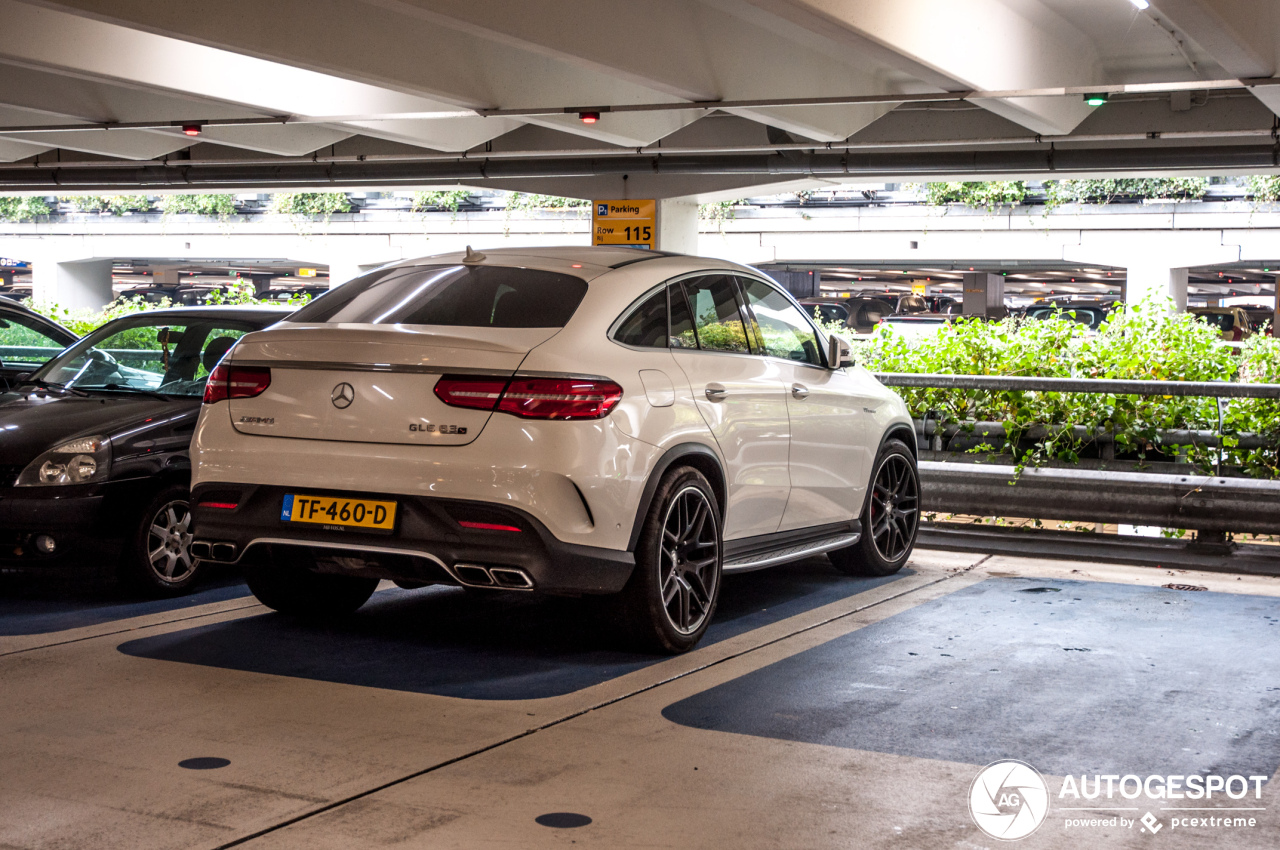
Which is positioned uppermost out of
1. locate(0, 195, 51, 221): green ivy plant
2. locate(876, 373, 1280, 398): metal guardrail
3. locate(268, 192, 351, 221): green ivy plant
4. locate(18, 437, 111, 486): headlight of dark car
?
locate(0, 195, 51, 221): green ivy plant

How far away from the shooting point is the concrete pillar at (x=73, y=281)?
40281mm

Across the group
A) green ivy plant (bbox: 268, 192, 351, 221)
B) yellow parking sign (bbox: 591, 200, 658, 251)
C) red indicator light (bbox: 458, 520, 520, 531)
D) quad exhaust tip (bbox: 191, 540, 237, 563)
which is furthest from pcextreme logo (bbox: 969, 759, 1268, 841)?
green ivy plant (bbox: 268, 192, 351, 221)

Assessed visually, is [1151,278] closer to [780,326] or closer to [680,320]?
[780,326]

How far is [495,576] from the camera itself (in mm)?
4848

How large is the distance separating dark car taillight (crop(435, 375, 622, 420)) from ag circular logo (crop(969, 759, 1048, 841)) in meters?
1.93

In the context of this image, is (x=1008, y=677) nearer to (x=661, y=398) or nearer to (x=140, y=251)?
(x=661, y=398)

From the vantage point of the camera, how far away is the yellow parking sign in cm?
1571

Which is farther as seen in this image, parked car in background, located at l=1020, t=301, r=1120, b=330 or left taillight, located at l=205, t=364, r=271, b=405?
parked car in background, located at l=1020, t=301, r=1120, b=330

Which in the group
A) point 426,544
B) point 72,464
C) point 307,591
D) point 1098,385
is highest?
point 1098,385

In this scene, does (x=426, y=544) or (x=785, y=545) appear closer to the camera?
(x=426, y=544)

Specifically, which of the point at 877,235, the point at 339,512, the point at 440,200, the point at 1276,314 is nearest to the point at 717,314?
the point at 339,512

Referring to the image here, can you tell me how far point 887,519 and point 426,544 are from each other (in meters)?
3.62

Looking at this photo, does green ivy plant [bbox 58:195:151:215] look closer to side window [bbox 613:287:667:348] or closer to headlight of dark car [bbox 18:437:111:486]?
headlight of dark car [bbox 18:437:111:486]

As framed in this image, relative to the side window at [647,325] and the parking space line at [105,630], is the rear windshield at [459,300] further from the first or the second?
the parking space line at [105,630]
